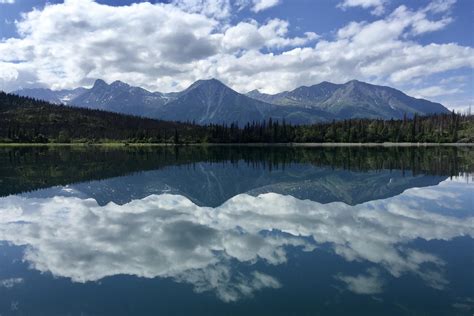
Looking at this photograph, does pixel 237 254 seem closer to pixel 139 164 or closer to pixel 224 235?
pixel 224 235

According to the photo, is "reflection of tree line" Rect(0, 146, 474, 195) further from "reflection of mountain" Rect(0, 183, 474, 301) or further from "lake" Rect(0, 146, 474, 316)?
"reflection of mountain" Rect(0, 183, 474, 301)

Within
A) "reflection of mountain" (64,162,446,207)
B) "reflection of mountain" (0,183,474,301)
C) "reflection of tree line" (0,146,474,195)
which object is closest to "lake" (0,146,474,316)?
"reflection of mountain" (0,183,474,301)

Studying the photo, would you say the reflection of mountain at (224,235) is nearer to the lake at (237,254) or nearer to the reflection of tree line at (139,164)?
the lake at (237,254)

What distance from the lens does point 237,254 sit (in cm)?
1944

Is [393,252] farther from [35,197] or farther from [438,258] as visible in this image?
[35,197]

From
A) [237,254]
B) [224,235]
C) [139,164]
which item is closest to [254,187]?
[224,235]

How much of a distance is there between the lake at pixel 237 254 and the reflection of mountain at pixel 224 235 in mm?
83

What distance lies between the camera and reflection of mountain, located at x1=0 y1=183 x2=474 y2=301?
17.0 metres

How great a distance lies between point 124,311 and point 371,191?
35094mm

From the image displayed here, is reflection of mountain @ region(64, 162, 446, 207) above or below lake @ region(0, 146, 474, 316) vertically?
below

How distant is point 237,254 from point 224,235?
13.3ft

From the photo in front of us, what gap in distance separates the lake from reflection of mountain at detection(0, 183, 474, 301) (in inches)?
3.3

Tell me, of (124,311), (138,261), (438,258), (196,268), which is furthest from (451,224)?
(124,311)

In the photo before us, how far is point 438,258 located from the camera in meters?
18.8
